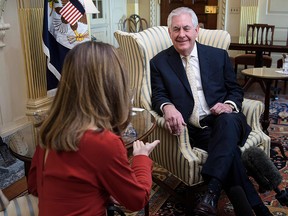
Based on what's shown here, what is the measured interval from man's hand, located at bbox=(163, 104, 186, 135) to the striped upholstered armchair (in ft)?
0.14

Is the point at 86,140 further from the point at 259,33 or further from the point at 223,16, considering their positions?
the point at 223,16

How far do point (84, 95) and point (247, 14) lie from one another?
16.7ft

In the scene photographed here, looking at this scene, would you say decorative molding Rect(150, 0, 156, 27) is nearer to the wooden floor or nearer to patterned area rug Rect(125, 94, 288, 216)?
patterned area rug Rect(125, 94, 288, 216)

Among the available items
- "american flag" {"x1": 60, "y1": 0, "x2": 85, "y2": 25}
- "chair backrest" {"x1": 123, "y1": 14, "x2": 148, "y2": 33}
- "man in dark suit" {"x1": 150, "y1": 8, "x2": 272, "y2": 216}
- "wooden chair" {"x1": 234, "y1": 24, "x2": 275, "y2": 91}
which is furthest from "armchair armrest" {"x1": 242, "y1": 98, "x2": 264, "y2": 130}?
"chair backrest" {"x1": 123, "y1": 14, "x2": 148, "y2": 33}

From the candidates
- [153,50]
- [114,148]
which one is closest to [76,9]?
[153,50]

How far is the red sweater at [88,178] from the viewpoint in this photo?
971 millimetres

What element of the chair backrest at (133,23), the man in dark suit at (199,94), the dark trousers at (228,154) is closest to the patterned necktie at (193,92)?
the man in dark suit at (199,94)

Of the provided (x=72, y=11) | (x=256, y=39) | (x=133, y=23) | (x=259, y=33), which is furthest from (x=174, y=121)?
(x=133, y=23)

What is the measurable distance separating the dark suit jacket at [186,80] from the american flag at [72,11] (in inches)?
39.1

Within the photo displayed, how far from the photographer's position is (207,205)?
1.80 m

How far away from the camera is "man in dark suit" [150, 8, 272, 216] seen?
6.53 ft

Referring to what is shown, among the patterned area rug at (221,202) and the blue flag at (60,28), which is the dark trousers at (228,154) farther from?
the blue flag at (60,28)

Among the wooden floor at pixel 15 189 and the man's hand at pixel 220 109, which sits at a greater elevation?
the man's hand at pixel 220 109

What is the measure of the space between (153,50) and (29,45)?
1256 mm
